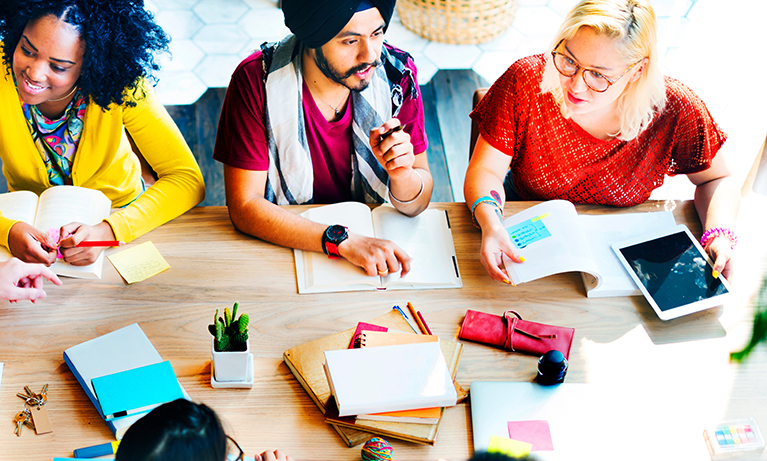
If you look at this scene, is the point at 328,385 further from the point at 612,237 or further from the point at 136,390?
the point at 612,237

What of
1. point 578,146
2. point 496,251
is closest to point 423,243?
point 496,251

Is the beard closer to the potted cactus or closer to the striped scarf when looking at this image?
the striped scarf

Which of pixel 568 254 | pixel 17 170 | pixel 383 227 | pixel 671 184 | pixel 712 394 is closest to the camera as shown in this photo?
pixel 712 394

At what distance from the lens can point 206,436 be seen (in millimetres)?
831

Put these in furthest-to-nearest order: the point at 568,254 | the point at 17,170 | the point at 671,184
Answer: the point at 671,184
the point at 17,170
the point at 568,254

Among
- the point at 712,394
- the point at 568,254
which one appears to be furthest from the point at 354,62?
the point at 712,394

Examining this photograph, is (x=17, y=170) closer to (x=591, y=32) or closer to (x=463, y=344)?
(x=463, y=344)

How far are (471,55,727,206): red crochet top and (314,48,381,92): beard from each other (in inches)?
15.4

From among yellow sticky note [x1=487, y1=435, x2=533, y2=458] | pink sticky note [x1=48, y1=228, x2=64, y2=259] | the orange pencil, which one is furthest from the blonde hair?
pink sticky note [x1=48, y1=228, x2=64, y2=259]

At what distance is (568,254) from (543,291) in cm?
11

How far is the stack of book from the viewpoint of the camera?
1.10 metres

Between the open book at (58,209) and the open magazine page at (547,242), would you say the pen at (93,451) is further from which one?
the open magazine page at (547,242)

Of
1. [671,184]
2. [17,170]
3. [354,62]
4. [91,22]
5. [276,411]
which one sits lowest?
[671,184]

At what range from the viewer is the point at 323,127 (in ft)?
5.35
